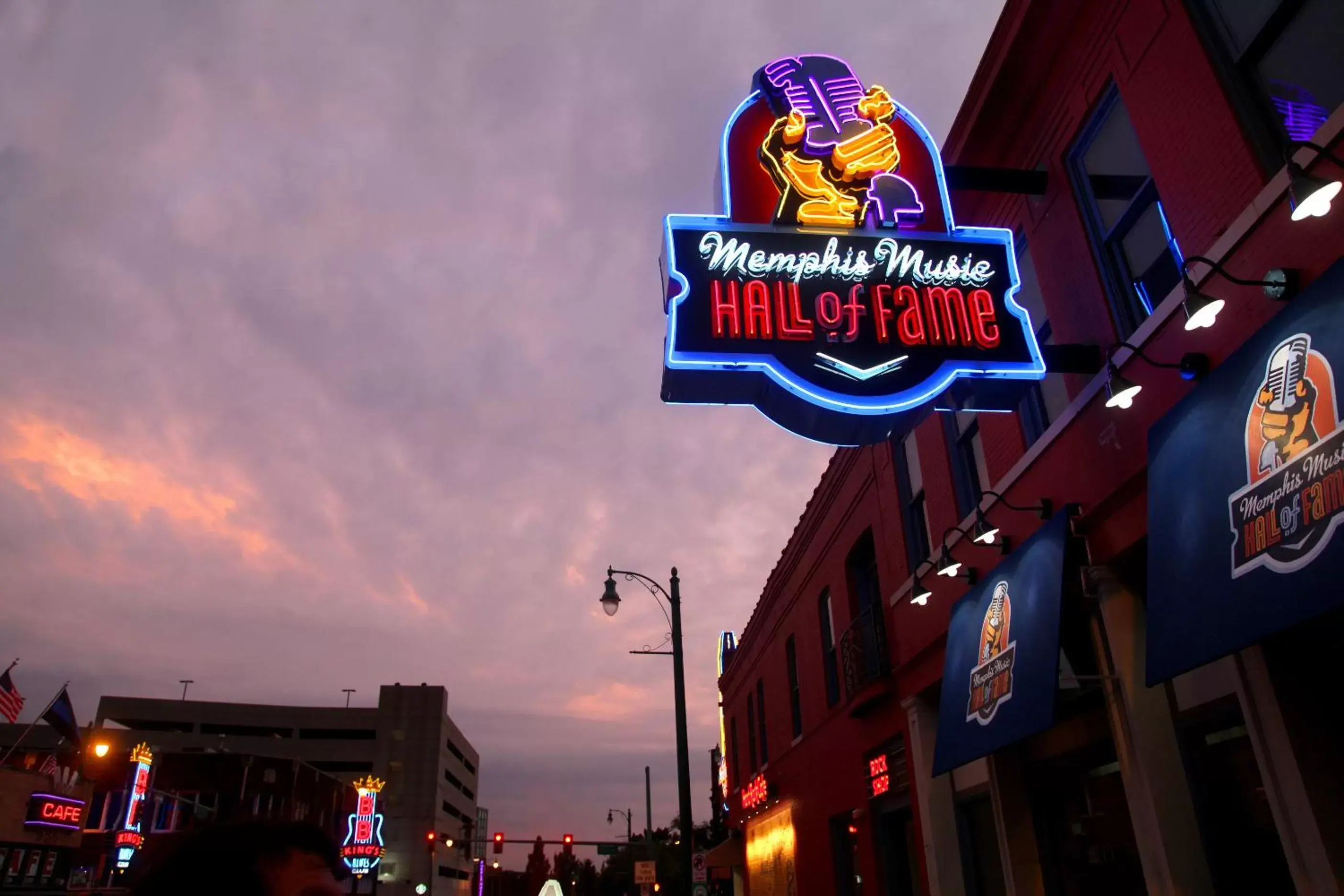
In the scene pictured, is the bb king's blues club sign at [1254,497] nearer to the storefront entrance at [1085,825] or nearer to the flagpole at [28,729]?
the storefront entrance at [1085,825]

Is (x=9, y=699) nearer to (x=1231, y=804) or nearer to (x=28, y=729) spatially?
(x=28, y=729)

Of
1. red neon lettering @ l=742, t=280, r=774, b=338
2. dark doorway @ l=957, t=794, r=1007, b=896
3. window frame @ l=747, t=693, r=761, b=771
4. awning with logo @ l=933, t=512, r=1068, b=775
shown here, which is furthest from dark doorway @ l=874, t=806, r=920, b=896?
window frame @ l=747, t=693, r=761, b=771

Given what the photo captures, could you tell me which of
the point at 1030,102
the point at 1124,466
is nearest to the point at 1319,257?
the point at 1124,466

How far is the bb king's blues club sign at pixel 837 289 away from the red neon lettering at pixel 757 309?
0.05 feet

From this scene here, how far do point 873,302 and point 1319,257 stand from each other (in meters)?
3.87

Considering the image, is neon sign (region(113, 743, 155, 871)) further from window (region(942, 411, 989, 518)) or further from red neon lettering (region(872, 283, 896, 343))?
red neon lettering (region(872, 283, 896, 343))

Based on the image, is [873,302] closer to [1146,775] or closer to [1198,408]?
[1198,408]

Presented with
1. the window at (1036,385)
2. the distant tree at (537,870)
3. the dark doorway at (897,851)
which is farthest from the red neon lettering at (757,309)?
the distant tree at (537,870)

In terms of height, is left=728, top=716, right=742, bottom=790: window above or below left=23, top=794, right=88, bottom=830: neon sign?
above

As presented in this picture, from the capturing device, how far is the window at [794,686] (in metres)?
21.1

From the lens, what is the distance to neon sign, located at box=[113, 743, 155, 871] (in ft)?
93.1

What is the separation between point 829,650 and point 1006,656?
9958 millimetres

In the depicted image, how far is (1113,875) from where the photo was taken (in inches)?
346

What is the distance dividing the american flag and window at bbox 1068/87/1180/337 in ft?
75.7
